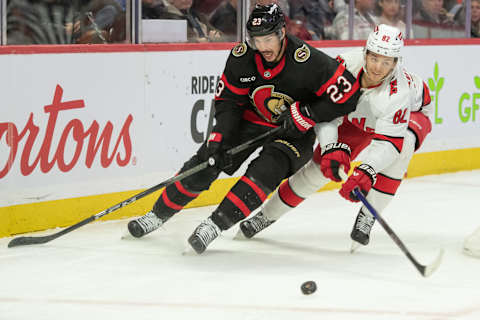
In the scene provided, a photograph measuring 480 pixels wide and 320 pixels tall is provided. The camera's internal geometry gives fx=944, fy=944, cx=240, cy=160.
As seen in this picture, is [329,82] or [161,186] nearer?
[329,82]

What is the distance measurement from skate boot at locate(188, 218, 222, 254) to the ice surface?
0.22ft

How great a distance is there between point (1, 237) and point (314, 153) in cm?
142

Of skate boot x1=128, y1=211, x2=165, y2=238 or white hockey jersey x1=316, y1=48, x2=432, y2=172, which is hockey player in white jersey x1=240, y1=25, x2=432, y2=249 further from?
skate boot x1=128, y1=211, x2=165, y2=238

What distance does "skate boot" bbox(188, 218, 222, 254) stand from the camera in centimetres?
368

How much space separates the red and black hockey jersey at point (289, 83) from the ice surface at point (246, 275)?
1.88ft

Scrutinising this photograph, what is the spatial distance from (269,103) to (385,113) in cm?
48

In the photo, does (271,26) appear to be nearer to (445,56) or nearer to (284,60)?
(284,60)

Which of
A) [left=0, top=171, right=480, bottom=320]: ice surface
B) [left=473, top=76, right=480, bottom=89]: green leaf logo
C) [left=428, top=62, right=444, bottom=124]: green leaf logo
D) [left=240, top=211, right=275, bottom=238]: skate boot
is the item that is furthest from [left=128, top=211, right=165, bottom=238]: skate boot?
[left=473, top=76, right=480, bottom=89]: green leaf logo

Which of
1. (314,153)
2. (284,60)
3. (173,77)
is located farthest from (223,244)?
(173,77)

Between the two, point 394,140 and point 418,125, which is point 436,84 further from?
point 394,140

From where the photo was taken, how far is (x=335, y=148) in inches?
145

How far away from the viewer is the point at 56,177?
4.36 m

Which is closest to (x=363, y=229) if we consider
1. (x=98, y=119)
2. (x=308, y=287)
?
(x=308, y=287)

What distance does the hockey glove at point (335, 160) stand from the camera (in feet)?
12.0
